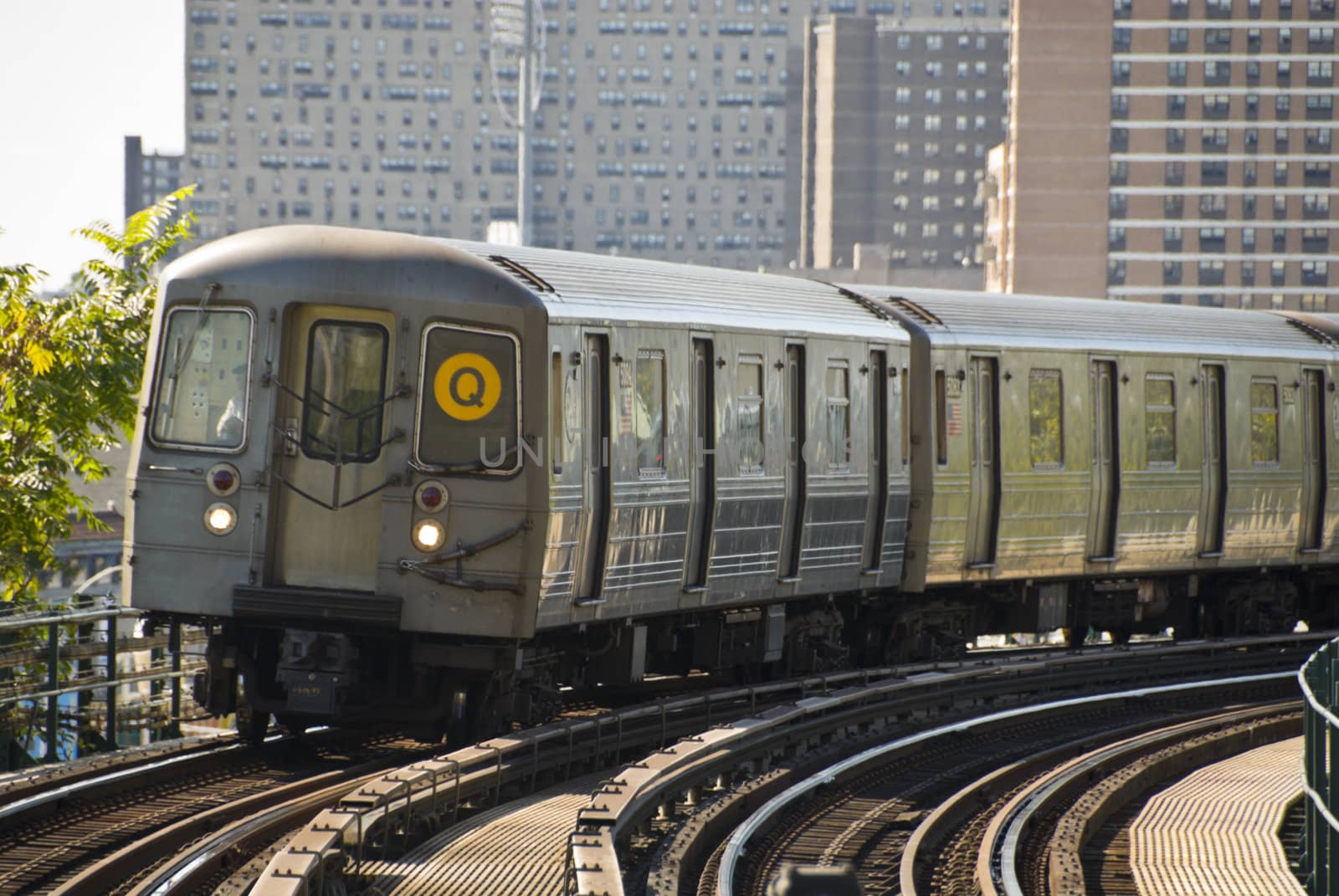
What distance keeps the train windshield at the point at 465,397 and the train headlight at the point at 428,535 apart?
0.35 metres

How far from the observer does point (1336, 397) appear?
23.2 metres

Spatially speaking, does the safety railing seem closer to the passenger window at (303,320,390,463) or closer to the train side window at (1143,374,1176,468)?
the passenger window at (303,320,390,463)

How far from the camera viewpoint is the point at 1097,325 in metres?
20.7

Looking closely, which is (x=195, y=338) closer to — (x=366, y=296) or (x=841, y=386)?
(x=366, y=296)

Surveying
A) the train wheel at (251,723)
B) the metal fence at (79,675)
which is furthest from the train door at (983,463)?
the train wheel at (251,723)

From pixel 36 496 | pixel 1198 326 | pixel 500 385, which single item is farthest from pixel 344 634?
pixel 1198 326

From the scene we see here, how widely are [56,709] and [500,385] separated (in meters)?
3.48

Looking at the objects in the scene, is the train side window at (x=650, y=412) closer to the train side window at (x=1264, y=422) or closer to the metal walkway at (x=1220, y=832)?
the metal walkway at (x=1220, y=832)

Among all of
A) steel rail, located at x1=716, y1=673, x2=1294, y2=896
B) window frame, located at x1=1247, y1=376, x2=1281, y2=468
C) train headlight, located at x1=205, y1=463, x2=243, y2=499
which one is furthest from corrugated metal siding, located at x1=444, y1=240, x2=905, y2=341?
window frame, located at x1=1247, y1=376, x2=1281, y2=468

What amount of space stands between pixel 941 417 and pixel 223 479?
297 inches

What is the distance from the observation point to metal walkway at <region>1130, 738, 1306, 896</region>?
9844 mm

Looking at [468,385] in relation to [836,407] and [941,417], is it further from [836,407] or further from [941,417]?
[941,417]

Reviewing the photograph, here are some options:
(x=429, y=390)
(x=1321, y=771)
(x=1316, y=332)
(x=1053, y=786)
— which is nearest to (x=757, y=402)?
(x=429, y=390)

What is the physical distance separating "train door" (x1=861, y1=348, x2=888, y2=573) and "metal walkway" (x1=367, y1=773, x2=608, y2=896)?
7114mm
